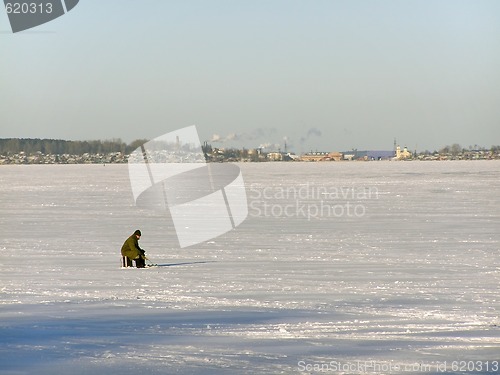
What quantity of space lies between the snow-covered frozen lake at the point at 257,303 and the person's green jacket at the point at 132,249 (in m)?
0.35

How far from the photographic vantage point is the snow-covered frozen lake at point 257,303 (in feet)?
24.7

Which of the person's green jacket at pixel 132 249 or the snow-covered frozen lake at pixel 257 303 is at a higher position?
the person's green jacket at pixel 132 249

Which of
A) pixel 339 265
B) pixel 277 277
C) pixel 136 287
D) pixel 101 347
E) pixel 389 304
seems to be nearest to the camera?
pixel 101 347

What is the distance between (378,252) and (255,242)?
337cm

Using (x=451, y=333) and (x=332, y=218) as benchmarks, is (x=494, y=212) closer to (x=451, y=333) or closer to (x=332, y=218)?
(x=332, y=218)

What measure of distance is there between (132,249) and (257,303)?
171 inches

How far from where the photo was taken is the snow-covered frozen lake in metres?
7.54

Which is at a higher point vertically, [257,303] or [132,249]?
[132,249]

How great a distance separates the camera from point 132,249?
563 inches

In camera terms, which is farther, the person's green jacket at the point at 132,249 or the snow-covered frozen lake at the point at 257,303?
the person's green jacket at the point at 132,249

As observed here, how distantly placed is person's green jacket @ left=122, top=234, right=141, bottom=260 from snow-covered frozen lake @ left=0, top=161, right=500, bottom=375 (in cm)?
35

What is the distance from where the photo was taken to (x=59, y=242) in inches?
738

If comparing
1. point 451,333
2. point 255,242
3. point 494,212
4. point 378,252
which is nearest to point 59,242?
point 255,242

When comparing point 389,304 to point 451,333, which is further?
point 389,304
